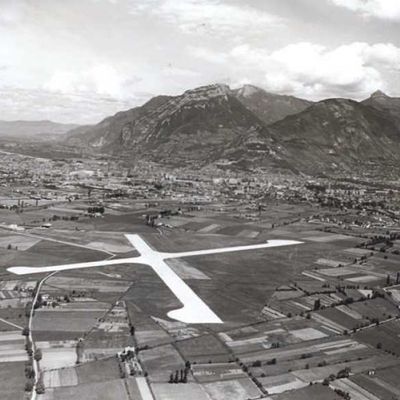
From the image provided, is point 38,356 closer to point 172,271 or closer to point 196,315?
point 196,315

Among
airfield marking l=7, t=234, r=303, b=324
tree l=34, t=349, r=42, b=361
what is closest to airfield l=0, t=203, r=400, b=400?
airfield marking l=7, t=234, r=303, b=324

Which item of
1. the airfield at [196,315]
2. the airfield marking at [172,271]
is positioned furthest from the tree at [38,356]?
the airfield marking at [172,271]

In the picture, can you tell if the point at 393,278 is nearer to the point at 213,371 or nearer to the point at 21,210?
the point at 213,371

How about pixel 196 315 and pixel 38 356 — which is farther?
pixel 196 315

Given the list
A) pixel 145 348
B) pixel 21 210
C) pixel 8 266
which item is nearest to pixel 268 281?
pixel 145 348

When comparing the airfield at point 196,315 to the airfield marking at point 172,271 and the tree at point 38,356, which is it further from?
the tree at point 38,356

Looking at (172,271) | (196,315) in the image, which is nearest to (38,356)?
(196,315)

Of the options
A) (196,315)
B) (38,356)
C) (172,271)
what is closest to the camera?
(38,356)

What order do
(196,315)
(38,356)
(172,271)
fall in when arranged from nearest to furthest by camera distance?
(38,356), (196,315), (172,271)
